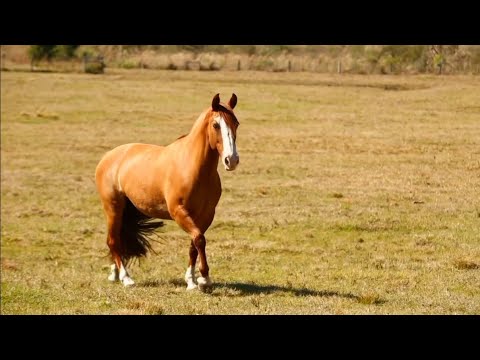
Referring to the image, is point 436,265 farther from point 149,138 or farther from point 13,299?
point 149,138

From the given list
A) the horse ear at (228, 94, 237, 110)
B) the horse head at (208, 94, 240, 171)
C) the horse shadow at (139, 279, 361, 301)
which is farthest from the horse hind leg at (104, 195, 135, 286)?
the horse ear at (228, 94, 237, 110)

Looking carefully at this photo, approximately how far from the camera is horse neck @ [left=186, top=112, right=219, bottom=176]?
707 cm

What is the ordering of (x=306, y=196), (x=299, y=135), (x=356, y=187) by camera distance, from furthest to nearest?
1. (x=299, y=135)
2. (x=306, y=196)
3. (x=356, y=187)

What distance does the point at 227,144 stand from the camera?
611cm

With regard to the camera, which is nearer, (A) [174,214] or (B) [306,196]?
(A) [174,214]

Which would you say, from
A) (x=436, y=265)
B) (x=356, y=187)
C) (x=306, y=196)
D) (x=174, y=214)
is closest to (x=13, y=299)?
(x=174, y=214)

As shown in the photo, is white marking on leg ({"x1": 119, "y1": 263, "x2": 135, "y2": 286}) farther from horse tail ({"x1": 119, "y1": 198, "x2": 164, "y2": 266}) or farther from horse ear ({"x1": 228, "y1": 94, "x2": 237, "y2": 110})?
horse ear ({"x1": 228, "y1": 94, "x2": 237, "y2": 110})

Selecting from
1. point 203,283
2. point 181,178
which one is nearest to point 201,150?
point 181,178

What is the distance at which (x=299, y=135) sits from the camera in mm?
19734

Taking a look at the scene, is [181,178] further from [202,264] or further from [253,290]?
[253,290]

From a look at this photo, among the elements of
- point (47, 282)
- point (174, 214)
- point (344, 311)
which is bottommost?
point (47, 282)

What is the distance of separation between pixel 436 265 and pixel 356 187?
5.11 m

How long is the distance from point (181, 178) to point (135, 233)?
2421 mm
